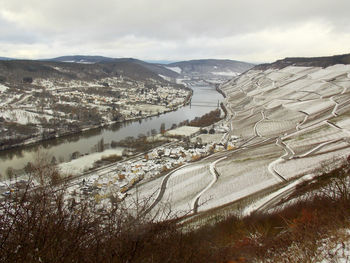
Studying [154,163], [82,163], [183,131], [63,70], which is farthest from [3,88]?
[154,163]

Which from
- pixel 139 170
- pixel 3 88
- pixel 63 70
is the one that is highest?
pixel 63 70

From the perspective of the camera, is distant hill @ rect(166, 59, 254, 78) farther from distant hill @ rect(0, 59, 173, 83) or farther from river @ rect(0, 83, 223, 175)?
river @ rect(0, 83, 223, 175)

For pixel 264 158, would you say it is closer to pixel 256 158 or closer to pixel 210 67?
pixel 256 158

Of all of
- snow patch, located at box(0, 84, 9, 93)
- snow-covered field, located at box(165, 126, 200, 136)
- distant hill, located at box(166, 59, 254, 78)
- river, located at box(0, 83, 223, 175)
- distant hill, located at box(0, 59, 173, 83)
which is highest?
distant hill, located at box(166, 59, 254, 78)

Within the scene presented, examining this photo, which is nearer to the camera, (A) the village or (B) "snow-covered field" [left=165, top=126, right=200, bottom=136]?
(A) the village

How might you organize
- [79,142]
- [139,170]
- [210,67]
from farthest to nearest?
[210,67] < [79,142] < [139,170]

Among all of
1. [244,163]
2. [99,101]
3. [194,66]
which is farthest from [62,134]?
[194,66]

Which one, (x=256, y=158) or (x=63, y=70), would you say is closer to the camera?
(x=256, y=158)

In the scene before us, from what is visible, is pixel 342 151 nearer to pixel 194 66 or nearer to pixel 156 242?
pixel 156 242

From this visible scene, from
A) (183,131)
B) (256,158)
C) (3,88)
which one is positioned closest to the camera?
(256,158)

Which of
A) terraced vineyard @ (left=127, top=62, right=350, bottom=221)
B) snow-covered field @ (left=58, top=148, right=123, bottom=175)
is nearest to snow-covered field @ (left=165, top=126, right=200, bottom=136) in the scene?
terraced vineyard @ (left=127, top=62, right=350, bottom=221)

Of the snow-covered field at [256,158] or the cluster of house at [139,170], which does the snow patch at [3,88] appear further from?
the cluster of house at [139,170]

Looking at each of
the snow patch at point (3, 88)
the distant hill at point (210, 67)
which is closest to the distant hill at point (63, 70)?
the snow patch at point (3, 88)
